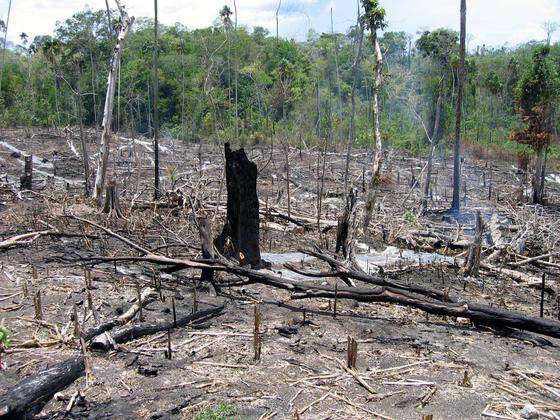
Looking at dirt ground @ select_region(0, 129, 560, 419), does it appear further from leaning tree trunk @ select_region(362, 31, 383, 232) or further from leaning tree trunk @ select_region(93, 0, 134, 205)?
leaning tree trunk @ select_region(93, 0, 134, 205)

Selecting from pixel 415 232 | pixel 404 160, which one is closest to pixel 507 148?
pixel 404 160

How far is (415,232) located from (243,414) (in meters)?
9.46

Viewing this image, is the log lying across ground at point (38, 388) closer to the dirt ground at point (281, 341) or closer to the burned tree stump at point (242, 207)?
the dirt ground at point (281, 341)

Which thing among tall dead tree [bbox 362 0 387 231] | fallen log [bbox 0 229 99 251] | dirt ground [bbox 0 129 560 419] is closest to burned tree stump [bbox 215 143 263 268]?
dirt ground [bbox 0 129 560 419]

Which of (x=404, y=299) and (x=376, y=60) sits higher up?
(x=376, y=60)

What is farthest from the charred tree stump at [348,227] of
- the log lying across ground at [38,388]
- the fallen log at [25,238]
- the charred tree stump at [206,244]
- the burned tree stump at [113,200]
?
the burned tree stump at [113,200]

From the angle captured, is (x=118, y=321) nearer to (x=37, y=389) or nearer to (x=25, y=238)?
(x=37, y=389)

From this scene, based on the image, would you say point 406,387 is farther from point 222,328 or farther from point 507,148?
point 507,148

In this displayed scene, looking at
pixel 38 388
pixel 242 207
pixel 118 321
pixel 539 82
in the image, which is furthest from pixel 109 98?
pixel 539 82

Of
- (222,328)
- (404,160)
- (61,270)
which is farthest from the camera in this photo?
(404,160)

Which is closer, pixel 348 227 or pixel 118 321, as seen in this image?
pixel 118 321

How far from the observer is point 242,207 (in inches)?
372

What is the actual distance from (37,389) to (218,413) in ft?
4.67

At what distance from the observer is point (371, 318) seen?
7.33 metres
